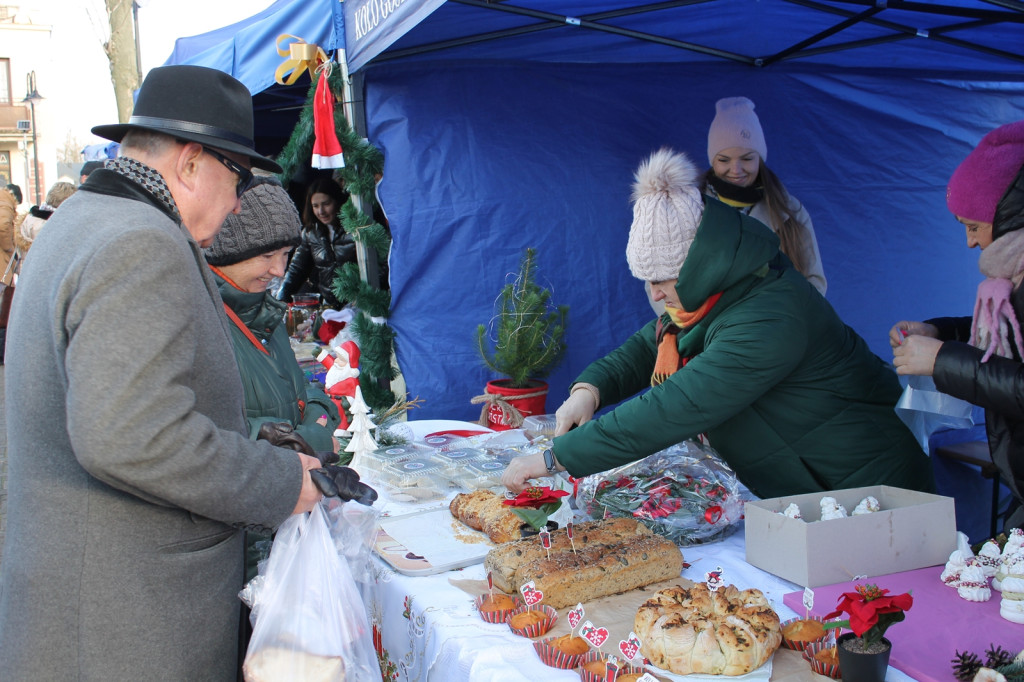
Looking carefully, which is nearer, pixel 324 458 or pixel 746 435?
pixel 324 458

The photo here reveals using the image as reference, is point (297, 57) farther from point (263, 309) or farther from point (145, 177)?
point (145, 177)

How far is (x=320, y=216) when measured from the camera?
5.79m

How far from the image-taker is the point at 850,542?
5.42 ft

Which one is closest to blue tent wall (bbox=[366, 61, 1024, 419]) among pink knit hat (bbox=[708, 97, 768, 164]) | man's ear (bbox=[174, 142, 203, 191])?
pink knit hat (bbox=[708, 97, 768, 164])

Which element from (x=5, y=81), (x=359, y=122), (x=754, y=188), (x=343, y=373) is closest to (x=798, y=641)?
(x=343, y=373)

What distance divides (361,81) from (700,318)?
2.61 metres

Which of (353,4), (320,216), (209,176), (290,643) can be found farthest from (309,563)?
(320,216)

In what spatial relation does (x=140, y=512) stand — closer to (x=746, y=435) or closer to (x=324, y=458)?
(x=324, y=458)

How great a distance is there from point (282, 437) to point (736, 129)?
10.4 ft

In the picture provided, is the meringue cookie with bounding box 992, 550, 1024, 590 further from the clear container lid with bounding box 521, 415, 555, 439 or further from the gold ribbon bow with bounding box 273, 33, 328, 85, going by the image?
the gold ribbon bow with bounding box 273, 33, 328, 85

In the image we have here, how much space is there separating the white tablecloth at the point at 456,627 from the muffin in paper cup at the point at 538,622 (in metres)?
0.01

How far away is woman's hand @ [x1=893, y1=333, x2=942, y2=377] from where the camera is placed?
2027 millimetres

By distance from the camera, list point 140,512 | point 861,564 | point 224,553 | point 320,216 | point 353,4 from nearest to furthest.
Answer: point 140,512
point 224,553
point 861,564
point 353,4
point 320,216

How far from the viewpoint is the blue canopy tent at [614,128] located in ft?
13.3
